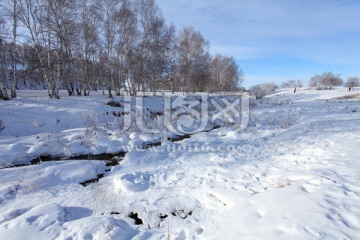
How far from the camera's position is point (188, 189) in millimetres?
4387

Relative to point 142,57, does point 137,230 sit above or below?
below

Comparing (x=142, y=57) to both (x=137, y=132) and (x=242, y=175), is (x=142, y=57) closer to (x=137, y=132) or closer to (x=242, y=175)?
(x=137, y=132)

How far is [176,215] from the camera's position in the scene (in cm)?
367

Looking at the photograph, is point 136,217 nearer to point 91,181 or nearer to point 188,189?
point 188,189

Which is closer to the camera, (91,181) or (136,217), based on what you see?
(136,217)

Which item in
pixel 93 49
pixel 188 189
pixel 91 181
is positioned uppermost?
pixel 93 49

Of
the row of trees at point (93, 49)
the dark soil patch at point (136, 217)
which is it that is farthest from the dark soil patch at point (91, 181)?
the row of trees at point (93, 49)

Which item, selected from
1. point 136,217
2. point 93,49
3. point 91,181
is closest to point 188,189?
point 136,217

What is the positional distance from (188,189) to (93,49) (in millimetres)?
17341

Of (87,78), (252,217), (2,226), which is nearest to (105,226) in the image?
(2,226)

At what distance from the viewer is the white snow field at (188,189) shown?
2.98 metres

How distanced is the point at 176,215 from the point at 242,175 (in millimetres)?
1796

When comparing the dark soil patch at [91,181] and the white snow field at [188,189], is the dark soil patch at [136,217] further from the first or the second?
the dark soil patch at [91,181]

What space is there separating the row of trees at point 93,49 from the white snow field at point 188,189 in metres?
8.27
